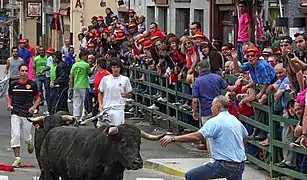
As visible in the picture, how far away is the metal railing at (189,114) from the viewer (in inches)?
609

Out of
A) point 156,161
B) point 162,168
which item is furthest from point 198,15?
point 162,168

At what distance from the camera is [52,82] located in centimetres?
2592

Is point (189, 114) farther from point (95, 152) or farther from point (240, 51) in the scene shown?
point (95, 152)

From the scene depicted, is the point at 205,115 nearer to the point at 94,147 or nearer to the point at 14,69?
the point at 94,147

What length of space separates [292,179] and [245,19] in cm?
862

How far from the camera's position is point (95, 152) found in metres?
12.2

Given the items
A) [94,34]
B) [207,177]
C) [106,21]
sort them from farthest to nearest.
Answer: [106,21] → [94,34] → [207,177]

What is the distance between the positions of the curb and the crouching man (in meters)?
2.27

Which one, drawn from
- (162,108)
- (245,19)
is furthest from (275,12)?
(162,108)

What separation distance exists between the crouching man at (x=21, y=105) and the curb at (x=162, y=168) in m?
2.27

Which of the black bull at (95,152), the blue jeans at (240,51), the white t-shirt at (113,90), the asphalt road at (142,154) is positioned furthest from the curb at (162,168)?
the blue jeans at (240,51)

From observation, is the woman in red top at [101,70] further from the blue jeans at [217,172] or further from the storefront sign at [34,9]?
Result: the storefront sign at [34,9]

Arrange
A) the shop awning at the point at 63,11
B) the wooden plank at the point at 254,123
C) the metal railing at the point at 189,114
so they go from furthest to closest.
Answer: the shop awning at the point at 63,11
the wooden plank at the point at 254,123
the metal railing at the point at 189,114

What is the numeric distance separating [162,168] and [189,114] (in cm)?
378
